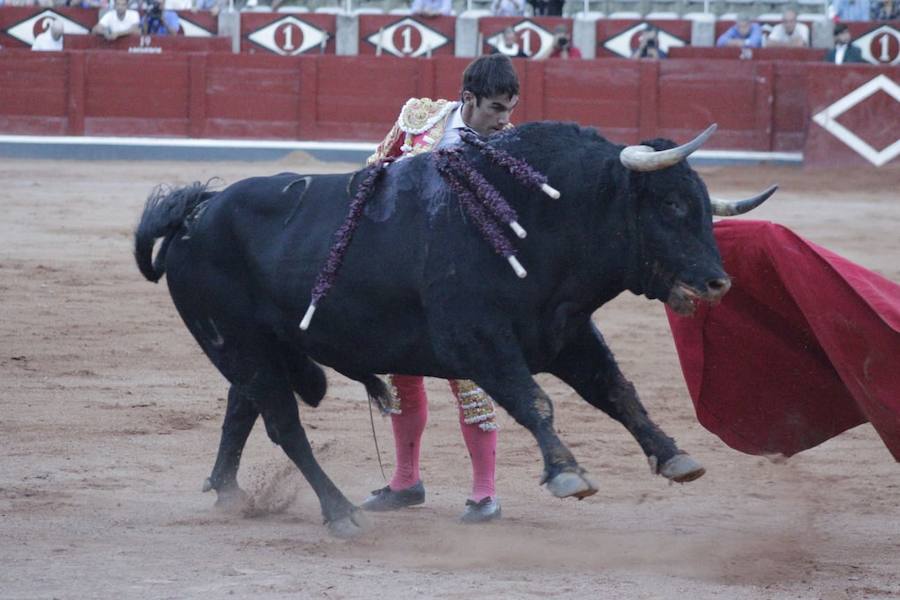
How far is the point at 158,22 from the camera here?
1427 centimetres

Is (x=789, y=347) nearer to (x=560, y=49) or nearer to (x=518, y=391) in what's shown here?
(x=518, y=391)

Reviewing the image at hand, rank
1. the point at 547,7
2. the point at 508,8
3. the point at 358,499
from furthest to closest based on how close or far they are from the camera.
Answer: the point at 508,8
the point at 547,7
the point at 358,499

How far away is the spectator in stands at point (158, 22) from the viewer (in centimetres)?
1425

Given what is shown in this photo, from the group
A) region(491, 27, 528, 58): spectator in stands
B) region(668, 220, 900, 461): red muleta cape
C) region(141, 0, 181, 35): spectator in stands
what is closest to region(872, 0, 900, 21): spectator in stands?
region(491, 27, 528, 58): spectator in stands

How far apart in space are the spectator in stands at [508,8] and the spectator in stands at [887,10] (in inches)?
140

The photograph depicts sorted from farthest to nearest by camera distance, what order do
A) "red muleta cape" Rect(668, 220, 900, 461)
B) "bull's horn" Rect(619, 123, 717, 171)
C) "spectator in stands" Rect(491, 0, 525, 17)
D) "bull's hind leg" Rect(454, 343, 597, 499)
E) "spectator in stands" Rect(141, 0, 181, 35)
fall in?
"spectator in stands" Rect(491, 0, 525, 17), "spectator in stands" Rect(141, 0, 181, 35), "red muleta cape" Rect(668, 220, 900, 461), "bull's hind leg" Rect(454, 343, 597, 499), "bull's horn" Rect(619, 123, 717, 171)

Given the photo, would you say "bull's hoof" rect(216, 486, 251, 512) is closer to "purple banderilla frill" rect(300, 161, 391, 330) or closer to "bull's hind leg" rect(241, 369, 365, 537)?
"bull's hind leg" rect(241, 369, 365, 537)

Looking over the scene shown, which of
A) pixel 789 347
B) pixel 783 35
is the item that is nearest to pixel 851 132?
pixel 783 35

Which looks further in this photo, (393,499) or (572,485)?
(393,499)

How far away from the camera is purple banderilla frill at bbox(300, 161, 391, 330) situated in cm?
354

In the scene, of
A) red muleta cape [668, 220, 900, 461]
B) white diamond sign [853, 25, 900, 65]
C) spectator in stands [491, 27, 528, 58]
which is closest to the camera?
red muleta cape [668, 220, 900, 461]

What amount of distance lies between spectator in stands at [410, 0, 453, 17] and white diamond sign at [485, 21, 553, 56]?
26.0 inches

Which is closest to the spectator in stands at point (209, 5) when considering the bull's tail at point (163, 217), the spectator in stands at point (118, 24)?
the spectator in stands at point (118, 24)

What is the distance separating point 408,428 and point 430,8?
11050 mm
